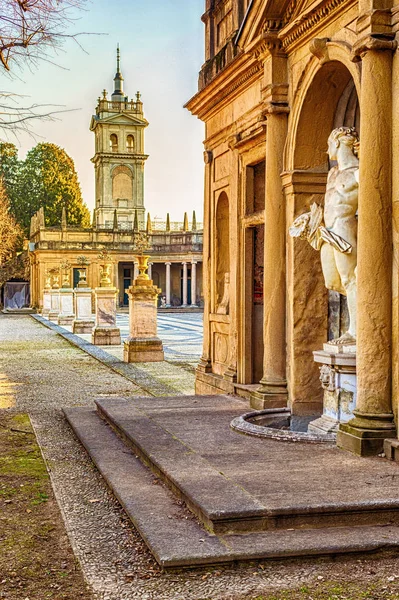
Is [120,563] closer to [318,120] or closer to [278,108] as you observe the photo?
[318,120]

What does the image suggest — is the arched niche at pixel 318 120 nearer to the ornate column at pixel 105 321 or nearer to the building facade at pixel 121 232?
the ornate column at pixel 105 321

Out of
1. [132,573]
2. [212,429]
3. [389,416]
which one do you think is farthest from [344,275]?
[132,573]

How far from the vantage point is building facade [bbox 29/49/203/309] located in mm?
63094

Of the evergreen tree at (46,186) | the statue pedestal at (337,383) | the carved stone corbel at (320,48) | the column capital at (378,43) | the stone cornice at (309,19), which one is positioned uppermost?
the evergreen tree at (46,186)

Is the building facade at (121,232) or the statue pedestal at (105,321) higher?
the building facade at (121,232)

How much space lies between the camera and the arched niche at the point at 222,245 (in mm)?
11359

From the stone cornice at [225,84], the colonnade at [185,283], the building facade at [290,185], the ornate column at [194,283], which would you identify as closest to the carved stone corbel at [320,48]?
the building facade at [290,185]

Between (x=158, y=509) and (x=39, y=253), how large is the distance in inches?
2325

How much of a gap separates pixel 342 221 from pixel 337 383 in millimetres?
1399

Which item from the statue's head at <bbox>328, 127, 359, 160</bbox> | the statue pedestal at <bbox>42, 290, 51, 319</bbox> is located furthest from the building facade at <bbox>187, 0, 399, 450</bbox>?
the statue pedestal at <bbox>42, 290, 51, 319</bbox>

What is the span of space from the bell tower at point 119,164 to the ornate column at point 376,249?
65.2 metres

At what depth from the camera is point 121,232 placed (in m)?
65.3

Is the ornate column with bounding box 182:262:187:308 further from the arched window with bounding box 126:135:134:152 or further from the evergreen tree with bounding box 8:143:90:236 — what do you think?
the arched window with bounding box 126:135:134:152

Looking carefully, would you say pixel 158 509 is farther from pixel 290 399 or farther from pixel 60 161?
pixel 60 161
